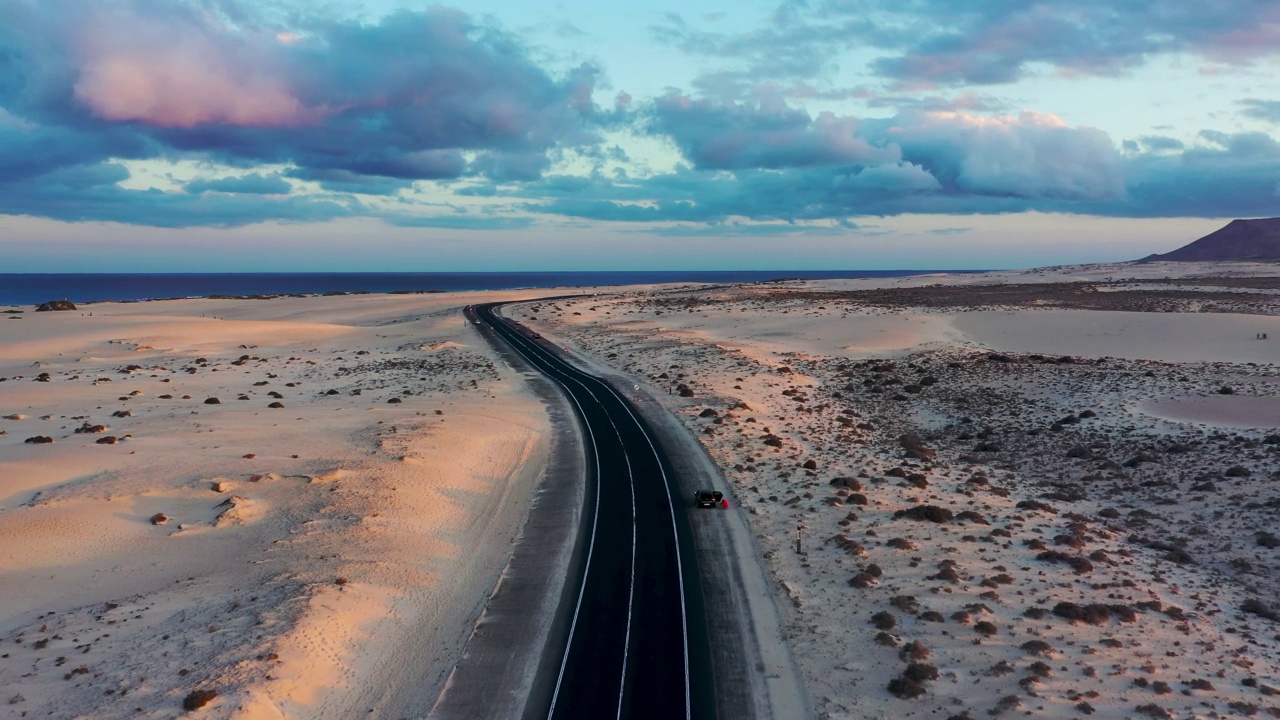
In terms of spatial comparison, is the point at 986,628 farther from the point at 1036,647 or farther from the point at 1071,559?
the point at 1071,559

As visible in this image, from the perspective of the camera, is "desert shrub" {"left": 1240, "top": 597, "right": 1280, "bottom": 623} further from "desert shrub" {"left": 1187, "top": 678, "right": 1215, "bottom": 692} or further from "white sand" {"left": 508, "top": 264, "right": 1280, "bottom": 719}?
"desert shrub" {"left": 1187, "top": 678, "right": 1215, "bottom": 692}

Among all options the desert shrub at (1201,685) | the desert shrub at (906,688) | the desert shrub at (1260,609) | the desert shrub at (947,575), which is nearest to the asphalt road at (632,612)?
the desert shrub at (906,688)

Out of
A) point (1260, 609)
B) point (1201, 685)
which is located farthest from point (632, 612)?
point (1260, 609)

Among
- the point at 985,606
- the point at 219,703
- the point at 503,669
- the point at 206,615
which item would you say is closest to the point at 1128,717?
the point at 985,606

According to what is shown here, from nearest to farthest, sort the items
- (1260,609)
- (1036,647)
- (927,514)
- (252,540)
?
(1036,647)
(1260,609)
(252,540)
(927,514)

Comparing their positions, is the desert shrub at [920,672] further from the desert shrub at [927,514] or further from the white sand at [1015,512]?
the desert shrub at [927,514]

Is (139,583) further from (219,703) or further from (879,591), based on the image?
(879,591)

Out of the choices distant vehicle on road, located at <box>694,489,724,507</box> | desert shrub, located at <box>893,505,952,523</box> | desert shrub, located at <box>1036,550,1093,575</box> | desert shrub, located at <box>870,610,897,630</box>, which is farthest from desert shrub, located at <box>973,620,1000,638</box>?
distant vehicle on road, located at <box>694,489,724,507</box>
